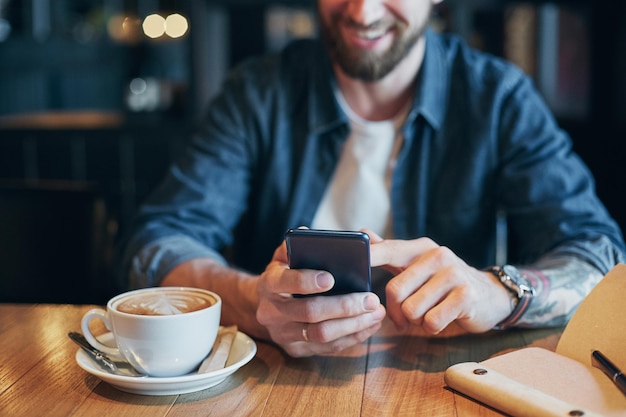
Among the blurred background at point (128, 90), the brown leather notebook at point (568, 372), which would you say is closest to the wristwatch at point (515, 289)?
the brown leather notebook at point (568, 372)

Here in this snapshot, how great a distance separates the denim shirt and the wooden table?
422 mm

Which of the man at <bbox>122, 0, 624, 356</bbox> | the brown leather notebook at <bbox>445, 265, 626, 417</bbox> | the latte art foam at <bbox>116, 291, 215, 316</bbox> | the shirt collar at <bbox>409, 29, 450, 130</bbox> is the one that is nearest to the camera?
the brown leather notebook at <bbox>445, 265, 626, 417</bbox>

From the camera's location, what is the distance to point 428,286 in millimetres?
939

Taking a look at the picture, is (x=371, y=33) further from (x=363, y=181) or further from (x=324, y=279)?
(x=324, y=279)

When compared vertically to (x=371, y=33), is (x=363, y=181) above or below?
below

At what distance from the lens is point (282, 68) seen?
5.35ft

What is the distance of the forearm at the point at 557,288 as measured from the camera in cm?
107

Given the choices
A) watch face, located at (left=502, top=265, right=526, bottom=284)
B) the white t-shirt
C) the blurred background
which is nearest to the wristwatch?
watch face, located at (left=502, top=265, right=526, bottom=284)

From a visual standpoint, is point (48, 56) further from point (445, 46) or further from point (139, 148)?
point (445, 46)

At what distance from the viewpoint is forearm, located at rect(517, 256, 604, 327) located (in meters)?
1.07

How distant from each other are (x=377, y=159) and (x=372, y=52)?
22cm

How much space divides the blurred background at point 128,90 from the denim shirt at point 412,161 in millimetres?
233

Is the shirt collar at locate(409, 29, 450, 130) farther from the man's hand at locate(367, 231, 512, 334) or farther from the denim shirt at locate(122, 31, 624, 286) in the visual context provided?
the man's hand at locate(367, 231, 512, 334)

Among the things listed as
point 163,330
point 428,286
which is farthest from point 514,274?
point 163,330
